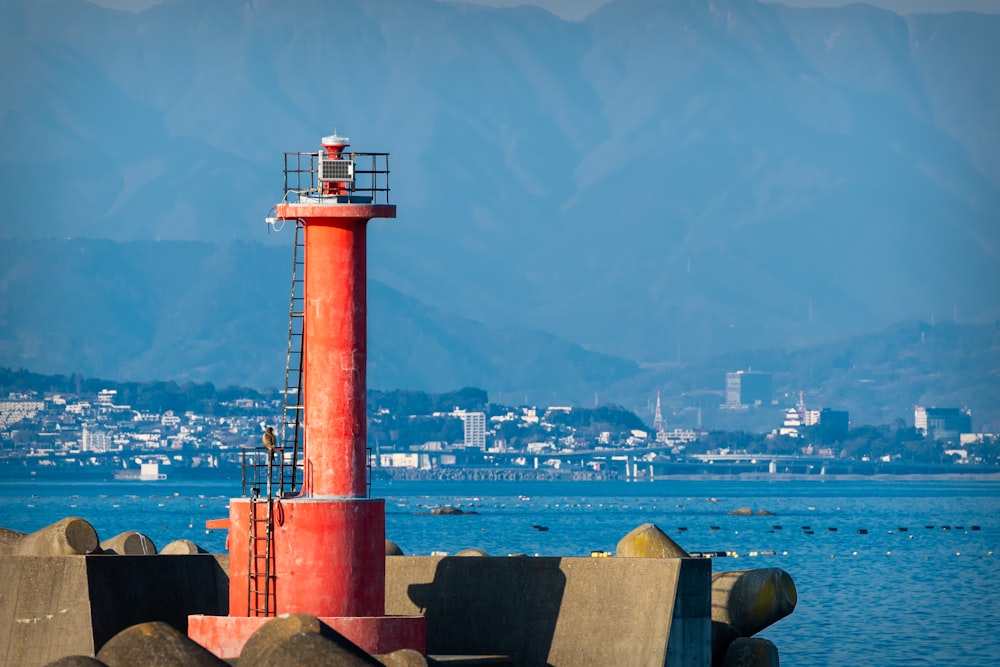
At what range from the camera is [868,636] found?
55.2 meters

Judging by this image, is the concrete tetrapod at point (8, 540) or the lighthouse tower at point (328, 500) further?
the concrete tetrapod at point (8, 540)

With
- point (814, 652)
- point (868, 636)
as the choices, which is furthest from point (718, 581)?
point (868, 636)

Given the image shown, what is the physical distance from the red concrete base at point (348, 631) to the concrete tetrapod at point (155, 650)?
1541 mm

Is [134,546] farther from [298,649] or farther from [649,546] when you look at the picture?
[298,649]

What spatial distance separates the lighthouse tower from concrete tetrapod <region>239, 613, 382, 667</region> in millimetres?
1620

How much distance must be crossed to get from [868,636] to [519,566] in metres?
26.2

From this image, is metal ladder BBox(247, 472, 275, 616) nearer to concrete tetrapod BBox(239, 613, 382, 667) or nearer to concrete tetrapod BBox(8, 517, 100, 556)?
concrete tetrapod BBox(239, 613, 382, 667)

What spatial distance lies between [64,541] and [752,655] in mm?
9591

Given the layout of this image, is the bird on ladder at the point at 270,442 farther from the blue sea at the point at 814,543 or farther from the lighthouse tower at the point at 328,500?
the blue sea at the point at 814,543

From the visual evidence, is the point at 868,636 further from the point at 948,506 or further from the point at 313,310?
the point at 948,506

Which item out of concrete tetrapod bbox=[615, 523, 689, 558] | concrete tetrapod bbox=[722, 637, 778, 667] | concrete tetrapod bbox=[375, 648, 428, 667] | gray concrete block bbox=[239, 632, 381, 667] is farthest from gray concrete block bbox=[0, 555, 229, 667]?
concrete tetrapod bbox=[722, 637, 778, 667]

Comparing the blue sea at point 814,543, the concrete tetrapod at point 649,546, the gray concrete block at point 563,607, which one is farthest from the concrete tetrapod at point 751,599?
the blue sea at point 814,543

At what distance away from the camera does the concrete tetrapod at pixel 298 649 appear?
939 inches

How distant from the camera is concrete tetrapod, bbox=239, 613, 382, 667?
2384 cm
